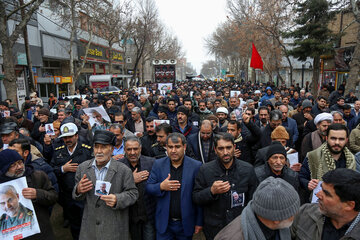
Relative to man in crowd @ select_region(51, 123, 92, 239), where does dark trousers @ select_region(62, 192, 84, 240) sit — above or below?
below

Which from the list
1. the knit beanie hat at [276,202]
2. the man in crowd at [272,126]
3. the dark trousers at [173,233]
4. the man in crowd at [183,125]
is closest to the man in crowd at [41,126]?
the man in crowd at [183,125]

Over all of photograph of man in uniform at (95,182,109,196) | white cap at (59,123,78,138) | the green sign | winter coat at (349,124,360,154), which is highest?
the green sign

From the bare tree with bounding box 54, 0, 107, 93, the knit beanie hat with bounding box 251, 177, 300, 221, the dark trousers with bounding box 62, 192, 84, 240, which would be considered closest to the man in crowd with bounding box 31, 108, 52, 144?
the dark trousers with bounding box 62, 192, 84, 240

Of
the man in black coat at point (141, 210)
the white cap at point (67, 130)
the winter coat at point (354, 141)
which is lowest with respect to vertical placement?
the man in black coat at point (141, 210)

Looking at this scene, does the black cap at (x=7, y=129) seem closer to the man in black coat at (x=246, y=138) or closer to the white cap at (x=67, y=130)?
the white cap at (x=67, y=130)

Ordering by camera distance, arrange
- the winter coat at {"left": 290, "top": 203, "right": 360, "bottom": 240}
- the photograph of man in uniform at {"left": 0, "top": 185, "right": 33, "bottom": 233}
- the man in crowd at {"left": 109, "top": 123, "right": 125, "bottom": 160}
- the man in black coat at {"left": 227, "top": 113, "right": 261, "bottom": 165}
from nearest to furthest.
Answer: the winter coat at {"left": 290, "top": 203, "right": 360, "bottom": 240} < the photograph of man in uniform at {"left": 0, "top": 185, "right": 33, "bottom": 233} < the man in crowd at {"left": 109, "top": 123, "right": 125, "bottom": 160} < the man in black coat at {"left": 227, "top": 113, "right": 261, "bottom": 165}

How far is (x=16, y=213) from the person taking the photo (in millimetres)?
2652

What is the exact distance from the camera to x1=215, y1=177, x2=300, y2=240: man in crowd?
180 centimetres

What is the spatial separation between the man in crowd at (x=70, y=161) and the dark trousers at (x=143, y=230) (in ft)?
3.46

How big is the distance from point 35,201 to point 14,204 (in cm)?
21

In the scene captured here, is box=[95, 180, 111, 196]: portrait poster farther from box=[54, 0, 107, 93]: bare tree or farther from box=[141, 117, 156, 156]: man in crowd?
box=[54, 0, 107, 93]: bare tree

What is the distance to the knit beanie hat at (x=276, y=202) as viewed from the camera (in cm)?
179

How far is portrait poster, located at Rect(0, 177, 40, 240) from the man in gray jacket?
0.46 meters

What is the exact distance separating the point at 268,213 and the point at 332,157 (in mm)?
2064
